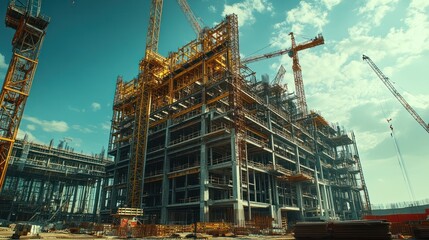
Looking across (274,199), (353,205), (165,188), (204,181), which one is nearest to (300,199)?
(274,199)

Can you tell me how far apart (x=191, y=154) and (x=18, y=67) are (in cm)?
2958

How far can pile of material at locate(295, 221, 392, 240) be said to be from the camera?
12.8m

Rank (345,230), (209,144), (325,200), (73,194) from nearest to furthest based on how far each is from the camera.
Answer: (345,230), (209,144), (325,200), (73,194)

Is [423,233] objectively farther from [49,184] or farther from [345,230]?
[49,184]

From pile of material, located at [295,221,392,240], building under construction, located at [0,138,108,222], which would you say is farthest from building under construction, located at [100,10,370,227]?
pile of material, located at [295,221,392,240]

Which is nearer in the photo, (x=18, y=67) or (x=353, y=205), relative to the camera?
(x=18, y=67)

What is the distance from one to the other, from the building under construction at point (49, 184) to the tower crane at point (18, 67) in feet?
108

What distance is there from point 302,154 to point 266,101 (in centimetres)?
1904

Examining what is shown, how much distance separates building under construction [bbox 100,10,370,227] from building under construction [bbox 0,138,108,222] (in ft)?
47.1

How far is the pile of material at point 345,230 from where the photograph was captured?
1279 centimetres

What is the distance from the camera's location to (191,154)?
50.2 m

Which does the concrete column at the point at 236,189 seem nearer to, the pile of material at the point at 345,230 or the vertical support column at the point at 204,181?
the vertical support column at the point at 204,181

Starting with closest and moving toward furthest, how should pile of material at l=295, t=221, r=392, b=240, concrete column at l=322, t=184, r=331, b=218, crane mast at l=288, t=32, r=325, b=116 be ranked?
pile of material at l=295, t=221, r=392, b=240
concrete column at l=322, t=184, r=331, b=218
crane mast at l=288, t=32, r=325, b=116

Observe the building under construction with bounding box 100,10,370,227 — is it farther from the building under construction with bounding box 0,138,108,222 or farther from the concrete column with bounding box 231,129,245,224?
the building under construction with bounding box 0,138,108,222
